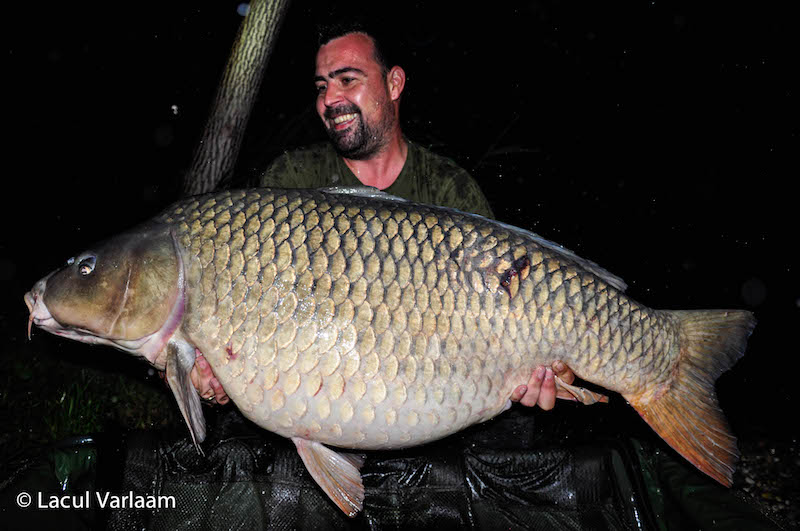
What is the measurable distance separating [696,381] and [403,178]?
1311mm

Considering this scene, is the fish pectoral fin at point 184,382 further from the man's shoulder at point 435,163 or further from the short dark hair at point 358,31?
the short dark hair at point 358,31

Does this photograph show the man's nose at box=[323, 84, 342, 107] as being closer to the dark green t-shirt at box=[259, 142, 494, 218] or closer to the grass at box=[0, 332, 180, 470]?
the dark green t-shirt at box=[259, 142, 494, 218]

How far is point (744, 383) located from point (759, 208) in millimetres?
2560

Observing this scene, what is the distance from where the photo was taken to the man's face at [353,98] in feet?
6.97

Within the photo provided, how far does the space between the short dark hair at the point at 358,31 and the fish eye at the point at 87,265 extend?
53.3 inches

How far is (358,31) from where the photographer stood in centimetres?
219

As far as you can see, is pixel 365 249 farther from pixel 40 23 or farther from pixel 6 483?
pixel 40 23

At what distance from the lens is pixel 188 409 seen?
1333 mm

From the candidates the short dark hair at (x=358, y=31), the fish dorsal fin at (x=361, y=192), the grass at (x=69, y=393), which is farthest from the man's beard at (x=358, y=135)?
the grass at (x=69, y=393)

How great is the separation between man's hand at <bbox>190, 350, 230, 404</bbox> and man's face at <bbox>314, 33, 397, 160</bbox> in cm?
109

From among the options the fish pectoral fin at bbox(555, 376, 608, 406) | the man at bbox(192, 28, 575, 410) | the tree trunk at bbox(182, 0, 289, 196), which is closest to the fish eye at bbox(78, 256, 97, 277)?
the man at bbox(192, 28, 575, 410)

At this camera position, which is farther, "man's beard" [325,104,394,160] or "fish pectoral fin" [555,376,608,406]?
"man's beard" [325,104,394,160]

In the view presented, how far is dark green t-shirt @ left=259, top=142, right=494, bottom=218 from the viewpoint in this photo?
2.15 meters

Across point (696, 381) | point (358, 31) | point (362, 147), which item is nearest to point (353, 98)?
point (362, 147)
